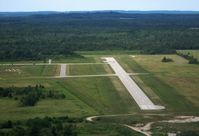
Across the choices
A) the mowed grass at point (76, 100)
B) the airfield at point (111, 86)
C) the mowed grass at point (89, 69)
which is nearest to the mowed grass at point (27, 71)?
the airfield at point (111, 86)

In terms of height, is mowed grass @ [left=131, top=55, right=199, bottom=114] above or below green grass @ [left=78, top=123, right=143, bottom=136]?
below

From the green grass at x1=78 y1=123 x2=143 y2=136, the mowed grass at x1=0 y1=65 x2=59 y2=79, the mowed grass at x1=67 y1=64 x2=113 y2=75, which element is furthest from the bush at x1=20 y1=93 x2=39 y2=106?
the mowed grass at x1=67 y1=64 x2=113 y2=75

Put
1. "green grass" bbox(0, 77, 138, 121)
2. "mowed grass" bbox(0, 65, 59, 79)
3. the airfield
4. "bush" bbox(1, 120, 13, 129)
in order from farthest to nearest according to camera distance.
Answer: "mowed grass" bbox(0, 65, 59, 79), the airfield, "green grass" bbox(0, 77, 138, 121), "bush" bbox(1, 120, 13, 129)

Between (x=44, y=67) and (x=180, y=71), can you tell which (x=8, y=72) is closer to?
(x=44, y=67)

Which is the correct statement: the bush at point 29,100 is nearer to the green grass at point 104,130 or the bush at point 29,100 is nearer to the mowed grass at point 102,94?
the mowed grass at point 102,94

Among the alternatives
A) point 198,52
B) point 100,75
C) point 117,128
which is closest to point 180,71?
point 100,75

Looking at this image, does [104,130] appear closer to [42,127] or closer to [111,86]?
[42,127]

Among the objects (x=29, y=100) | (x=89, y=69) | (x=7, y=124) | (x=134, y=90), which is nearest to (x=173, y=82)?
(x=134, y=90)

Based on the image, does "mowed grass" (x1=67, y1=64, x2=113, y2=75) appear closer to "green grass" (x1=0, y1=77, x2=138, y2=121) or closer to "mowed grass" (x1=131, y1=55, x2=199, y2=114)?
"mowed grass" (x1=131, y1=55, x2=199, y2=114)
